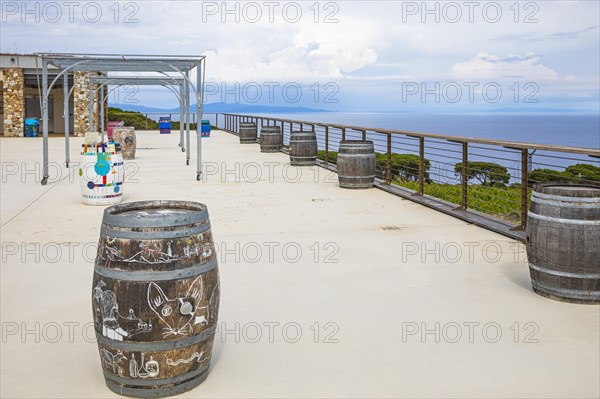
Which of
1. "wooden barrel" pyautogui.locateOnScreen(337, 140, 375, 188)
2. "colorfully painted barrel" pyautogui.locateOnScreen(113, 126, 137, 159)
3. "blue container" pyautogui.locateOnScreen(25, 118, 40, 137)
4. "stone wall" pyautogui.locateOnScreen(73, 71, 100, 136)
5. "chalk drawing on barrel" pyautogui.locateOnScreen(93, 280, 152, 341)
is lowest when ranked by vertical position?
"chalk drawing on barrel" pyautogui.locateOnScreen(93, 280, 152, 341)

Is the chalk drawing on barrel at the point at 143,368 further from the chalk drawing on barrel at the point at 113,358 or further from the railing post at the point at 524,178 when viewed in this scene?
the railing post at the point at 524,178

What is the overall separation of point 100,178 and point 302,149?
21.2 ft

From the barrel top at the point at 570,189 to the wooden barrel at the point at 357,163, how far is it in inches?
239

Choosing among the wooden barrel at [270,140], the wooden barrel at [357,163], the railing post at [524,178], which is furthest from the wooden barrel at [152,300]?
the wooden barrel at [270,140]

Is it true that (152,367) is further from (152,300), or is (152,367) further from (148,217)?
(148,217)

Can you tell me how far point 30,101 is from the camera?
104 feet

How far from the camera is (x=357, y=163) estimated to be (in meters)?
10.8

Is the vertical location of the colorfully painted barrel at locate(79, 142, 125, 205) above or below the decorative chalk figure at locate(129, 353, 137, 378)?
above

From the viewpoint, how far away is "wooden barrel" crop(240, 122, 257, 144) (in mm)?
23188

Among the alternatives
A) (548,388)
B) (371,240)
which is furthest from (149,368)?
(371,240)

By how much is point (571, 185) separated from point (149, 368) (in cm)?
342

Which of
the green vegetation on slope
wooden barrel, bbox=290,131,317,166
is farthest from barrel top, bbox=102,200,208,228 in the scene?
wooden barrel, bbox=290,131,317,166

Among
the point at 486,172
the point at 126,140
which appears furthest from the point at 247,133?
the point at 486,172

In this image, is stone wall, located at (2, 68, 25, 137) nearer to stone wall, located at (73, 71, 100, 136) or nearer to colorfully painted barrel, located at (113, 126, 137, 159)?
stone wall, located at (73, 71, 100, 136)
